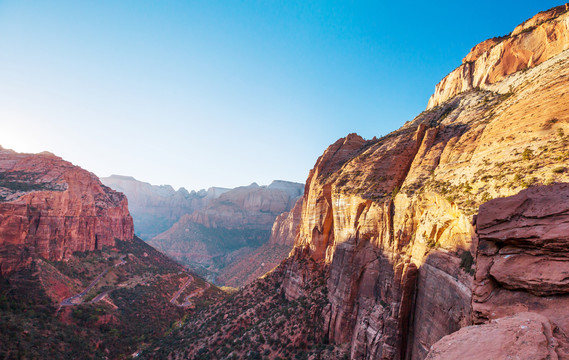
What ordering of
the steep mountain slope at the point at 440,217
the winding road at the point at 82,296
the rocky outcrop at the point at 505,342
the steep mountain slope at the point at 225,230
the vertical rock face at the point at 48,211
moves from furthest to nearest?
1. the steep mountain slope at the point at 225,230
2. the vertical rock face at the point at 48,211
3. the winding road at the point at 82,296
4. the steep mountain slope at the point at 440,217
5. the rocky outcrop at the point at 505,342

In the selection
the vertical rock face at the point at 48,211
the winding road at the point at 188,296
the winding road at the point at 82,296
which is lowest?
the winding road at the point at 188,296

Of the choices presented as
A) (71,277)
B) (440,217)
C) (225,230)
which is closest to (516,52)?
(440,217)

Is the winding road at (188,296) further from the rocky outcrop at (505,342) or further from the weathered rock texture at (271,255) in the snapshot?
the rocky outcrop at (505,342)

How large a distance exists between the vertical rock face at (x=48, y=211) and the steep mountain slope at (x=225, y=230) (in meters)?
58.3

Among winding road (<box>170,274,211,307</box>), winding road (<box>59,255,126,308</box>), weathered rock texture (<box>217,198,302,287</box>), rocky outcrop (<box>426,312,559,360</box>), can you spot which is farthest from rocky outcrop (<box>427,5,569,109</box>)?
winding road (<box>59,255,126,308</box>)

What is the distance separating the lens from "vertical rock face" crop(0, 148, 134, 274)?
4350 cm

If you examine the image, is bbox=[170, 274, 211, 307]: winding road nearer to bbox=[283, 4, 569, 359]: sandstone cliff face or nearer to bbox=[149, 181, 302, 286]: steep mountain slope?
bbox=[283, 4, 569, 359]: sandstone cliff face

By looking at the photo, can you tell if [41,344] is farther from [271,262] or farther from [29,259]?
[271,262]

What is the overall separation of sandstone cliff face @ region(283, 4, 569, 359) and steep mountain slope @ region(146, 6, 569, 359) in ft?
0.33

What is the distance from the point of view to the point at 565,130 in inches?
572

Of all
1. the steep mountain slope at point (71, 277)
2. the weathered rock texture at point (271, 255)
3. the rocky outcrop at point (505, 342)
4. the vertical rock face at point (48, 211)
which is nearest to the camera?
the rocky outcrop at point (505, 342)

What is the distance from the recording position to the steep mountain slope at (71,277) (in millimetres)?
35688

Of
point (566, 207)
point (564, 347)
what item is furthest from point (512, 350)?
point (566, 207)

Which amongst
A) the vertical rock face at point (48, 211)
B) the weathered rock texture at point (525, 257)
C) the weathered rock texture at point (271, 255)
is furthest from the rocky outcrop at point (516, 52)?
the vertical rock face at point (48, 211)
